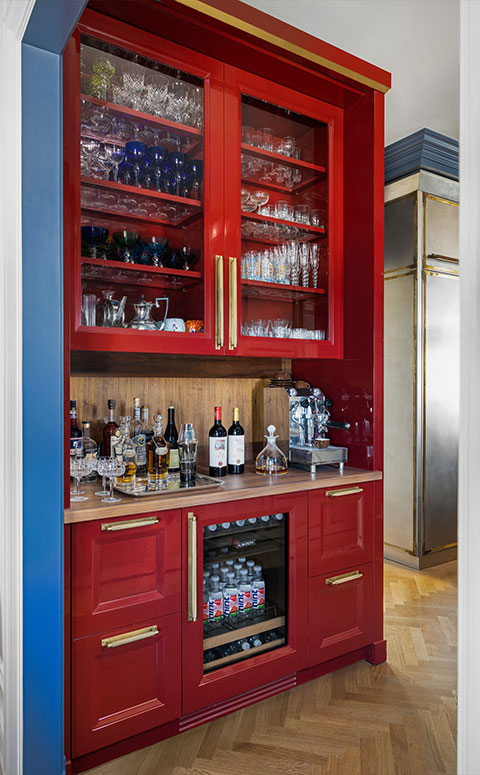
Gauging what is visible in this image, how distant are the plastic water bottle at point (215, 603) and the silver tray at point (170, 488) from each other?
0.38 m

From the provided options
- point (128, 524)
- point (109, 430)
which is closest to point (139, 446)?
point (109, 430)

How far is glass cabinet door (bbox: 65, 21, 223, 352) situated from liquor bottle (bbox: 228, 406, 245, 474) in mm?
371

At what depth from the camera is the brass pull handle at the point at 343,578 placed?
6.93 ft

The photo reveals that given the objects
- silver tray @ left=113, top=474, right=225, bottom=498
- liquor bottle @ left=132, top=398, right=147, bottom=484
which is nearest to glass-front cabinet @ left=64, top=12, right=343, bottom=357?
liquor bottle @ left=132, top=398, right=147, bottom=484

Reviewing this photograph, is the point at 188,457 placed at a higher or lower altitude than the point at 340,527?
higher

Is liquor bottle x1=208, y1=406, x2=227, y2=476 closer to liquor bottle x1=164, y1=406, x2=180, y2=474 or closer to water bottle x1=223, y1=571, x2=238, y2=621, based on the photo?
liquor bottle x1=164, y1=406, x2=180, y2=474

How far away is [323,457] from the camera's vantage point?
2.24 m

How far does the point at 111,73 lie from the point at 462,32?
1.80 metres

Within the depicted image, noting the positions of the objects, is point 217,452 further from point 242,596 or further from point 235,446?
point 242,596

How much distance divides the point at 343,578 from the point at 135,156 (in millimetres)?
1963

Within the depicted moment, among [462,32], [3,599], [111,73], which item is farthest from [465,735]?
[111,73]

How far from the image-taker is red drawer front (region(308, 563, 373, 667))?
2.07 meters

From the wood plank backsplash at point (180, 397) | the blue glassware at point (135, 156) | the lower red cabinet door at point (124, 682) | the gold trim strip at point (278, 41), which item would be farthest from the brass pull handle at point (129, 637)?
the gold trim strip at point (278, 41)

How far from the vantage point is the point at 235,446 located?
2.17 metres
